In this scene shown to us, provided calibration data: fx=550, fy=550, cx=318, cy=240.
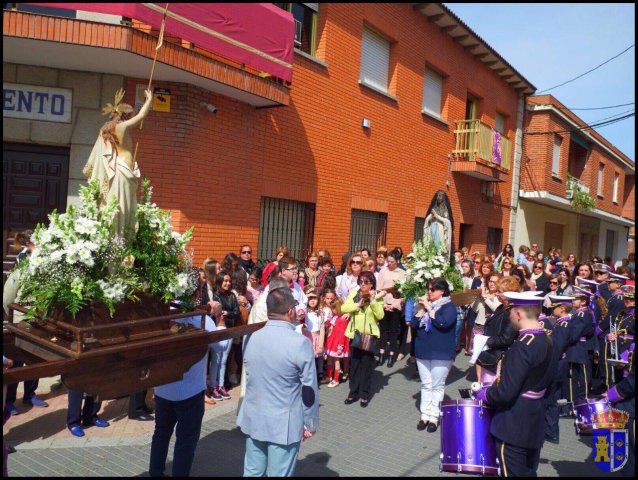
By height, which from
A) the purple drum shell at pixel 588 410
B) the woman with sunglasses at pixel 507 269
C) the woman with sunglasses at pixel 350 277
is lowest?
the purple drum shell at pixel 588 410

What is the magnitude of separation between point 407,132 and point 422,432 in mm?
9587

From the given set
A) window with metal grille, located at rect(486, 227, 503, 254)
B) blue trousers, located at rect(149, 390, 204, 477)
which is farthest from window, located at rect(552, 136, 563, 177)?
blue trousers, located at rect(149, 390, 204, 477)

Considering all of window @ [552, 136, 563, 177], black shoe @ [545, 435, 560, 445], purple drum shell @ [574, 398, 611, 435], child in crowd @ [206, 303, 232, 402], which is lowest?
black shoe @ [545, 435, 560, 445]

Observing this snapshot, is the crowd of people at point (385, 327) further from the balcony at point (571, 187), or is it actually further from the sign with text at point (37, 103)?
the balcony at point (571, 187)

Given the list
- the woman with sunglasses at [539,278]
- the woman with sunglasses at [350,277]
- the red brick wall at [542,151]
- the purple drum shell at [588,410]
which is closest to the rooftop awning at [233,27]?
the woman with sunglasses at [350,277]

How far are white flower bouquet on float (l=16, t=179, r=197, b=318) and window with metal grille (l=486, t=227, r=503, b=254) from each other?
16983mm

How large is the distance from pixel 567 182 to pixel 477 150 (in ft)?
29.3

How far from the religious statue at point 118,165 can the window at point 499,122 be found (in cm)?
1713

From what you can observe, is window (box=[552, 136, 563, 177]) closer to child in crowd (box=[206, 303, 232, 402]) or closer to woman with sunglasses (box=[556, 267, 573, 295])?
woman with sunglasses (box=[556, 267, 573, 295])

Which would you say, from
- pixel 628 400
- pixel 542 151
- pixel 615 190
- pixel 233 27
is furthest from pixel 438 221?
pixel 615 190

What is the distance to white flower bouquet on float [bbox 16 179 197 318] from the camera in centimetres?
356

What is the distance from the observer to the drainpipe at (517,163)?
20688 mm

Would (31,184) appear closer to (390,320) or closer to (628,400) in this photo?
(390,320)

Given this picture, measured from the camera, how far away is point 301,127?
1109 cm
